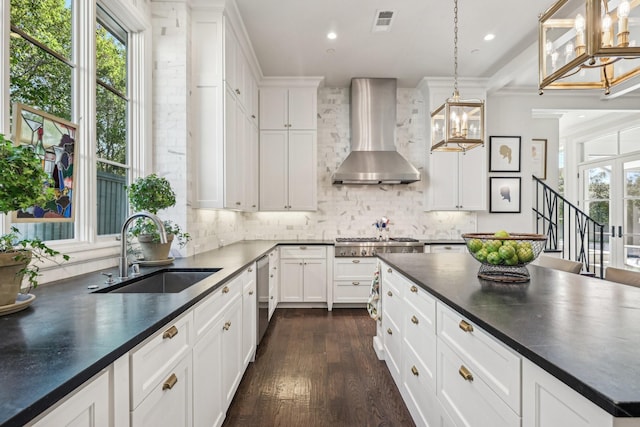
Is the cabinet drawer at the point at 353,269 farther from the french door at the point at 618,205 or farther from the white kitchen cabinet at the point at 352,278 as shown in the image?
the french door at the point at 618,205

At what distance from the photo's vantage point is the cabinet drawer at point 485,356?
0.94 metres

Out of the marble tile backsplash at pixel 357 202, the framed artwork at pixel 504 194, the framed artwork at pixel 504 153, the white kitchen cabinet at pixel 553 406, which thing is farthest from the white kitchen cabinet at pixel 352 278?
the white kitchen cabinet at pixel 553 406

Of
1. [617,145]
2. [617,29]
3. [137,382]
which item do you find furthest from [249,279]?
[617,145]

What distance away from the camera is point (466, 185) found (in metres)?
4.67

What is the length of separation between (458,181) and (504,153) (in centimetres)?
93

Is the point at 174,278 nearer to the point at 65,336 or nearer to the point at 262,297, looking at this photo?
the point at 262,297

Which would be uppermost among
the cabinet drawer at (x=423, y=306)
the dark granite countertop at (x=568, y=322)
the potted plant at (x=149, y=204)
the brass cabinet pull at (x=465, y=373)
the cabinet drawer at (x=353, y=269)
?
the potted plant at (x=149, y=204)

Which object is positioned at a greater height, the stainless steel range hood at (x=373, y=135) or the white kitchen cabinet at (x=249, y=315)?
the stainless steel range hood at (x=373, y=135)

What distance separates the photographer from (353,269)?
14.3 ft

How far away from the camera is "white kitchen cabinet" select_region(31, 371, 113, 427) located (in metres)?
0.66

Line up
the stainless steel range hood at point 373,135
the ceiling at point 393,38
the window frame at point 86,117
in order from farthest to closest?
the stainless steel range hood at point 373,135, the ceiling at point 393,38, the window frame at point 86,117

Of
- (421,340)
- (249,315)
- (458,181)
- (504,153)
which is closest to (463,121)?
(421,340)

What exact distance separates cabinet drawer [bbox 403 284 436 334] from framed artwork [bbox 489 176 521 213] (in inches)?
140

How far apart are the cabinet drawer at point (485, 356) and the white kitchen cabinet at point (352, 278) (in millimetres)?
2863
